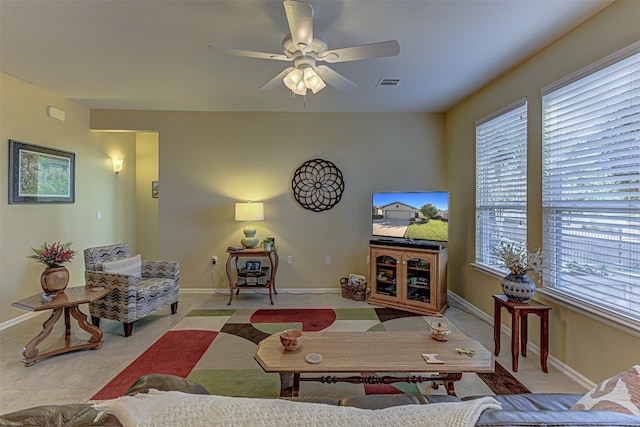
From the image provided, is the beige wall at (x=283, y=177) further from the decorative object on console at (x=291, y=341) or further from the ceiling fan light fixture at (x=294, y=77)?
the decorative object on console at (x=291, y=341)

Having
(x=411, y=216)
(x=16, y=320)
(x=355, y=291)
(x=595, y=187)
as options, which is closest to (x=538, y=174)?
(x=595, y=187)

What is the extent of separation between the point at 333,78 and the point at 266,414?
7.59 feet

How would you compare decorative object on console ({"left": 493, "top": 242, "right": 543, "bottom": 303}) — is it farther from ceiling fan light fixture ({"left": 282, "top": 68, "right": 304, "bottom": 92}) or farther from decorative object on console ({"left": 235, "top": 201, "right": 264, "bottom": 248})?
decorative object on console ({"left": 235, "top": 201, "right": 264, "bottom": 248})

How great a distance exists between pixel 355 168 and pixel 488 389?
3153 mm

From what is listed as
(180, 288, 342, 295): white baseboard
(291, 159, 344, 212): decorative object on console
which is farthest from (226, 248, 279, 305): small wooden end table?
(291, 159, 344, 212): decorative object on console

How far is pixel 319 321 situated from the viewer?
331 cm

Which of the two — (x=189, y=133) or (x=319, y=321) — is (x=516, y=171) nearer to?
(x=319, y=321)

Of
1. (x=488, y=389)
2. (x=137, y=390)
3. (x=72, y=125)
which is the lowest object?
(x=488, y=389)

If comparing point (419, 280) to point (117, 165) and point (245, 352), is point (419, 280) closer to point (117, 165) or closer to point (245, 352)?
point (245, 352)

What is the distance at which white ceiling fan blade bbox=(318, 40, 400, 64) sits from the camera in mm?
1826

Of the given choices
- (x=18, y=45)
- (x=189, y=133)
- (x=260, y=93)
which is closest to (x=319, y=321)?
(x=260, y=93)

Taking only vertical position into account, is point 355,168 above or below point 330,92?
below

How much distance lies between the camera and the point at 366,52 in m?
1.92

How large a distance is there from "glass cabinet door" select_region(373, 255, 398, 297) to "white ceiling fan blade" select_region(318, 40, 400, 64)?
255 cm
